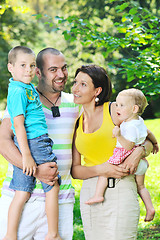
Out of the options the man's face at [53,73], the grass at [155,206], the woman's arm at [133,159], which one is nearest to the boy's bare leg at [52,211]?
the woman's arm at [133,159]

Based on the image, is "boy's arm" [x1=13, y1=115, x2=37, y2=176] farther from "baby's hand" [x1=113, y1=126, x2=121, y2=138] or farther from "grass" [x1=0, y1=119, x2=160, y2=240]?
"grass" [x1=0, y1=119, x2=160, y2=240]

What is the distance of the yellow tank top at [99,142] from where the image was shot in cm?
278

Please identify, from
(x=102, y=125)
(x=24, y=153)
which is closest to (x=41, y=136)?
(x=24, y=153)

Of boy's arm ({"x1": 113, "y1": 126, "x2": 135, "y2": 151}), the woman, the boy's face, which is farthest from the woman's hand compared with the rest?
the boy's face

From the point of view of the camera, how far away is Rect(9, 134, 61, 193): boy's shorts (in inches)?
102

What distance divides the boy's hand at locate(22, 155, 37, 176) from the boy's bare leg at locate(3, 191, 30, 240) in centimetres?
22

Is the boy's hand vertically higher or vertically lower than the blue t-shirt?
lower

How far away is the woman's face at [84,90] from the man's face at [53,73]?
0.15m

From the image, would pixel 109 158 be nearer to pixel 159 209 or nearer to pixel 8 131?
pixel 8 131

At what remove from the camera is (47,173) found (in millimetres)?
2617

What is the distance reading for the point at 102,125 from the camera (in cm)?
280

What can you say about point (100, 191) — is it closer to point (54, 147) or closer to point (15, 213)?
point (54, 147)

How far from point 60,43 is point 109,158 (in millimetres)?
18549

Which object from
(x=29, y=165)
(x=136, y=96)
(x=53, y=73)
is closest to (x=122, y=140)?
(x=136, y=96)
